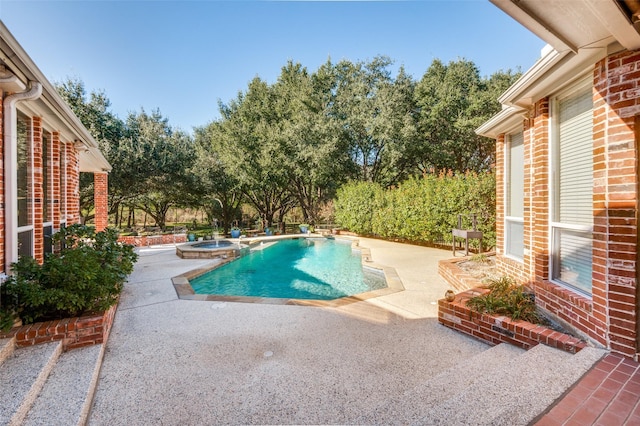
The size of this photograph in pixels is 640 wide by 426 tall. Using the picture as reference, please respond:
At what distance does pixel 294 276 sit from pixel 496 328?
6.40 m

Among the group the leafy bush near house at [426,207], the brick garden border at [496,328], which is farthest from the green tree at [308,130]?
the brick garden border at [496,328]

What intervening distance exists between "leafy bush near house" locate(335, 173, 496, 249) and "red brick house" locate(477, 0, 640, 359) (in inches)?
227

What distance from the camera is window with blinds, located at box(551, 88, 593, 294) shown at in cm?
319

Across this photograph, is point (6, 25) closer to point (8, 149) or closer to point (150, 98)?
point (8, 149)

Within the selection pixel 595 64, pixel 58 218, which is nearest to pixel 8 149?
pixel 58 218

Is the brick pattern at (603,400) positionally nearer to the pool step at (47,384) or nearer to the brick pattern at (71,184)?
the pool step at (47,384)

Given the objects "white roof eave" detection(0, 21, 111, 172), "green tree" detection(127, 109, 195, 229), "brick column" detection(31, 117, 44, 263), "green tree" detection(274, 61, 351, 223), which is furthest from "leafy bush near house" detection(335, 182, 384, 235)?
"brick column" detection(31, 117, 44, 263)

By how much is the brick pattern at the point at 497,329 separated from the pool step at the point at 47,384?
4.06m

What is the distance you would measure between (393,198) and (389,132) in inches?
235

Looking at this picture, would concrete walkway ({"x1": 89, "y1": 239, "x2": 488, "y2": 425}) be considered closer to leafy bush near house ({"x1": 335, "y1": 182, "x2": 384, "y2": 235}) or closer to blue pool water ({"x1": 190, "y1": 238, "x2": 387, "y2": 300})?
blue pool water ({"x1": 190, "y1": 238, "x2": 387, "y2": 300})

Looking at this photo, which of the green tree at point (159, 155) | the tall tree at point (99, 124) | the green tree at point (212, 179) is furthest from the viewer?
the green tree at point (212, 179)

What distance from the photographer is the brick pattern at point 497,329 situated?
2931 mm

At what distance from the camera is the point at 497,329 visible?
343cm

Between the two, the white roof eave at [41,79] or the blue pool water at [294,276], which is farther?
the blue pool water at [294,276]
